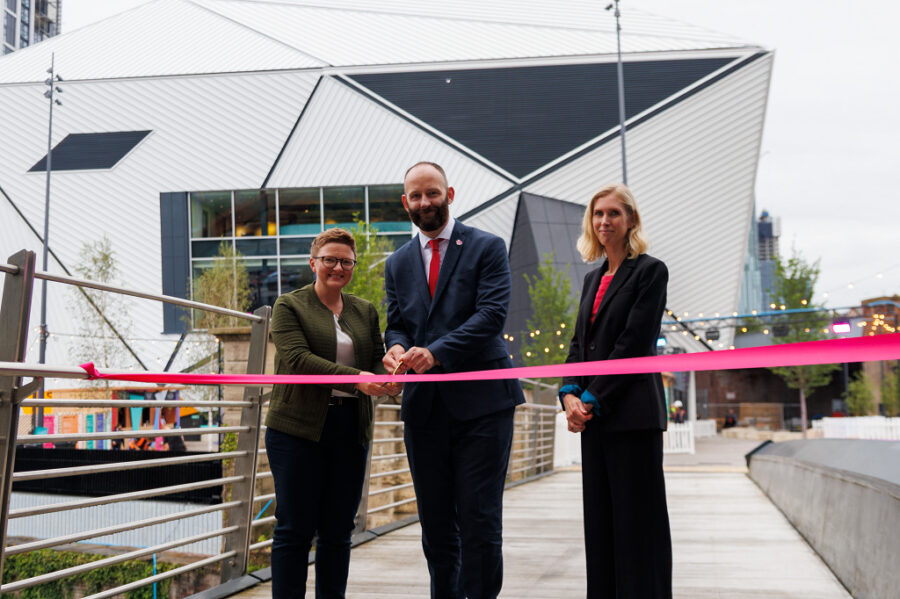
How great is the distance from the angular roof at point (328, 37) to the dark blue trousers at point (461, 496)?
90.0ft

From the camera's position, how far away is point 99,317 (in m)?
26.1

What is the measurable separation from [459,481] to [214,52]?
31937mm

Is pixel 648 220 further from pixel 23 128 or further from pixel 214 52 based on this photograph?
pixel 23 128

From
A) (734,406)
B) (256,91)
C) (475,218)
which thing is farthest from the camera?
(734,406)

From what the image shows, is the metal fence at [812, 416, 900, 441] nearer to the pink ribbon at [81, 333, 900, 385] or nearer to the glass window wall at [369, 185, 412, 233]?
the pink ribbon at [81, 333, 900, 385]

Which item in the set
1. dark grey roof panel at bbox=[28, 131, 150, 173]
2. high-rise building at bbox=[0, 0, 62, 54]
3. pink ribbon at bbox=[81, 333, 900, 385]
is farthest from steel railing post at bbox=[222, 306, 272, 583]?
high-rise building at bbox=[0, 0, 62, 54]

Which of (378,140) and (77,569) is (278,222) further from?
(77,569)

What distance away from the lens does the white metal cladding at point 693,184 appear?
91.9 feet

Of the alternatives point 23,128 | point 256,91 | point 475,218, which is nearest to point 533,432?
point 475,218

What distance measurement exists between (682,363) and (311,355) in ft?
4.97

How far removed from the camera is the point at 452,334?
2.69 meters

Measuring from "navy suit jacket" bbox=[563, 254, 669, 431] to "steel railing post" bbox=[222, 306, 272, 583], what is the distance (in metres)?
1.87

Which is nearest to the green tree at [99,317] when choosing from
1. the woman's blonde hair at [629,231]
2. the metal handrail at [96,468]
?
the metal handrail at [96,468]

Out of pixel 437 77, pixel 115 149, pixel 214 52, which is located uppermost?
pixel 214 52
